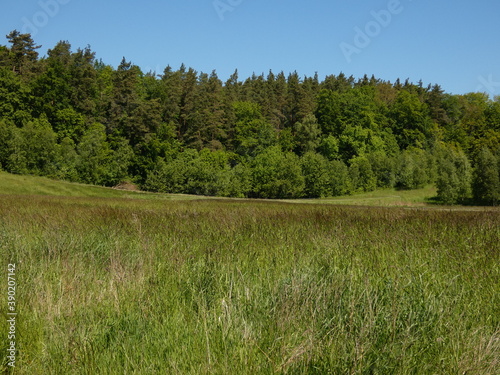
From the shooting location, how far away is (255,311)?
3576mm

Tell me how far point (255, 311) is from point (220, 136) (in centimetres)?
7552

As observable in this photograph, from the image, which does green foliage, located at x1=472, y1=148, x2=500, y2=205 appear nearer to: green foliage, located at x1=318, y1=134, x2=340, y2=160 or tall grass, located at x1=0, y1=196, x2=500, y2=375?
green foliage, located at x1=318, y1=134, x2=340, y2=160

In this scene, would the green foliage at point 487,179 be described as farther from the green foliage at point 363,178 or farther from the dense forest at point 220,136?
the green foliage at point 363,178

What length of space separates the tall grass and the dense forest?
45.6 m

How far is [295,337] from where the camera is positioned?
3.03m

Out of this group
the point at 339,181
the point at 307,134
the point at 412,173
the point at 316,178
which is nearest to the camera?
the point at 412,173

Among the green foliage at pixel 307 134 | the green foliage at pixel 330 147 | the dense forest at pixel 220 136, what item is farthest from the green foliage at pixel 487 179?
the green foliage at pixel 307 134

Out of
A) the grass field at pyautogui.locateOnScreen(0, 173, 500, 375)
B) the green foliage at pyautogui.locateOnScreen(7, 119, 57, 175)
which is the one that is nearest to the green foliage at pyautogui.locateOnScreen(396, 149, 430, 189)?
the green foliage at pyautogui.locateOnScreen(7, 119, 57, 175)

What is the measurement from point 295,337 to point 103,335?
1.62 m

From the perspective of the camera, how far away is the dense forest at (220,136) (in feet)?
189

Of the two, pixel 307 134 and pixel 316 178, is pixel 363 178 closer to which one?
pixel 316 178

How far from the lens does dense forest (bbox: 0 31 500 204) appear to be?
189 feet

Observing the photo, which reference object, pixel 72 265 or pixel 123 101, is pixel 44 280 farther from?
pixel 123 101

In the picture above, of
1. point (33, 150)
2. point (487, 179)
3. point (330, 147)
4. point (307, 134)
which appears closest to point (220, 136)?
point (307, 134)
